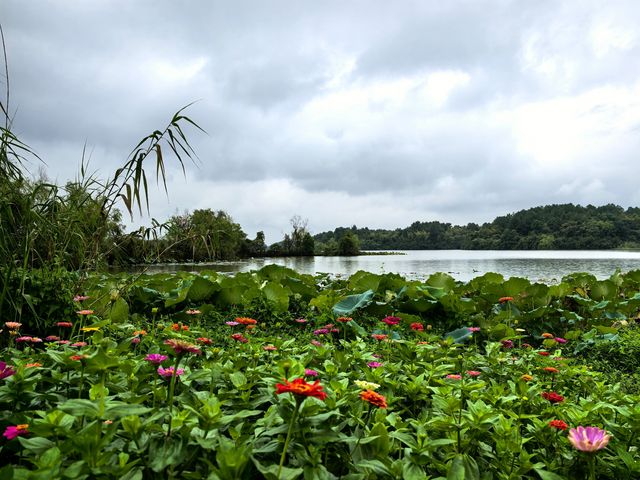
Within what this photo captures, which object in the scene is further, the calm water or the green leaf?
the calm water

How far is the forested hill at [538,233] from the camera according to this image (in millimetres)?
30013

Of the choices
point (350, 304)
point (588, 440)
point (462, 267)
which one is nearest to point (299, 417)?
point (588, 440)

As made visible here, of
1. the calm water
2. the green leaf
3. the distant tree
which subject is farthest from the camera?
the distant tree

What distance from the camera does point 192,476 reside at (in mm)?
908

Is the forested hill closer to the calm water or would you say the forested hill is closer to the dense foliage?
the calm water

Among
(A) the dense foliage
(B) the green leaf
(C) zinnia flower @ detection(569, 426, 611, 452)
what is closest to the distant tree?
(B) the green leaf

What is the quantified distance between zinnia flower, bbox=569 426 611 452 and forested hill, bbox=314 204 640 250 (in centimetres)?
3507

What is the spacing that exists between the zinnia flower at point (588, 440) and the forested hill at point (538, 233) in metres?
35.1

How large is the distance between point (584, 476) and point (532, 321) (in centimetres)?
344

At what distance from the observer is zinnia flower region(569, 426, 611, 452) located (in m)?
0.86

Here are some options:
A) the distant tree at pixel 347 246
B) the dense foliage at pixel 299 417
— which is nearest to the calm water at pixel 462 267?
the dense foliage at pixel 299 417

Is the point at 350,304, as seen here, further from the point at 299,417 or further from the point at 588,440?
the point at 588,440

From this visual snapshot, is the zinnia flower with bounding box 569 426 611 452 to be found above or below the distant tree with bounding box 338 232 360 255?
below

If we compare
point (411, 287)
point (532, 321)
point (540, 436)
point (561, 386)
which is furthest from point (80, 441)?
point (532, 321)
